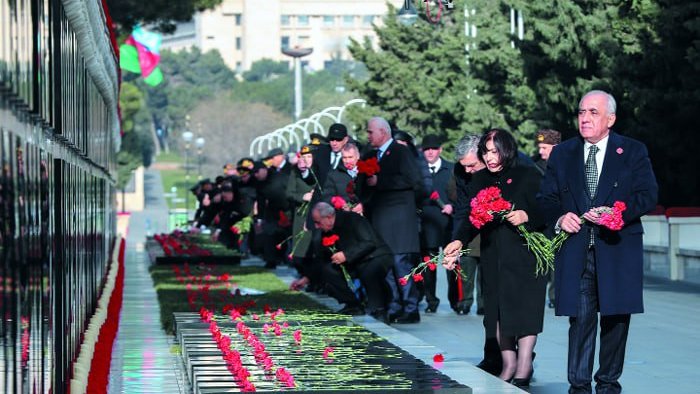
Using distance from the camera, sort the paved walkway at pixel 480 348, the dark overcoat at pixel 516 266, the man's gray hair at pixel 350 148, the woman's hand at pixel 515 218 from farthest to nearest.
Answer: the man's gray hair at pixel 350 148, the paved walkway at pixel 480 348, the dark overcoat at pixel 516 266, the woman's hand at pixel 515 218

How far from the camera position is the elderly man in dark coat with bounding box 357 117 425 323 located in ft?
55.9

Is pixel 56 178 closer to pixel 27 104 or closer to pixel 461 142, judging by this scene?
pixel 27 104

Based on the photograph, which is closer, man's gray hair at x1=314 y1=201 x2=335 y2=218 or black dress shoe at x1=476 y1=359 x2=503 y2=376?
black dress shoe at x1=476 y1=359 x2=503 y2=376

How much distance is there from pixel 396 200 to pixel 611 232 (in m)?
7.15

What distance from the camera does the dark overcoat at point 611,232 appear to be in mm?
10078

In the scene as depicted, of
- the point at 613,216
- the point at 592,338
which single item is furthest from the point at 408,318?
the point at 613,216

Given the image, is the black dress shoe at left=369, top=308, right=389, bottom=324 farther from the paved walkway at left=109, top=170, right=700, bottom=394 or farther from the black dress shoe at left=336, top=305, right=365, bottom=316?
the paved walkway at left=109, top=170, right=700, bottom=394

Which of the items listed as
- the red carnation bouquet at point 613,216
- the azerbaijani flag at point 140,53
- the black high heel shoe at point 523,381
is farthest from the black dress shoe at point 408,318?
the azerbaijani flag at point 140,53

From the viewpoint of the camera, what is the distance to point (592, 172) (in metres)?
10.3

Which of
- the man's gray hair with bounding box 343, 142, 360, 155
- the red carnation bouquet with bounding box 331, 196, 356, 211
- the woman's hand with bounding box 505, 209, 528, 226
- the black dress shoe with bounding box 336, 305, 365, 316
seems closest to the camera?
the woman's hand with bounding box 505, 209, 528, 226

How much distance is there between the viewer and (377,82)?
232ft

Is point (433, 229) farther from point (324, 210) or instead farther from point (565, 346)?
point (565, 346)

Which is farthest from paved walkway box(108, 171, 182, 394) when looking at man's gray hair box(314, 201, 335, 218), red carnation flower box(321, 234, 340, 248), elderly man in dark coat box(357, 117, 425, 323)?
elderly man in dark coat box(357, 117, 425, 323)

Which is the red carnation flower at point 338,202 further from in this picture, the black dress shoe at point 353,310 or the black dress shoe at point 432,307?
the black dress shoe at point 432,307
